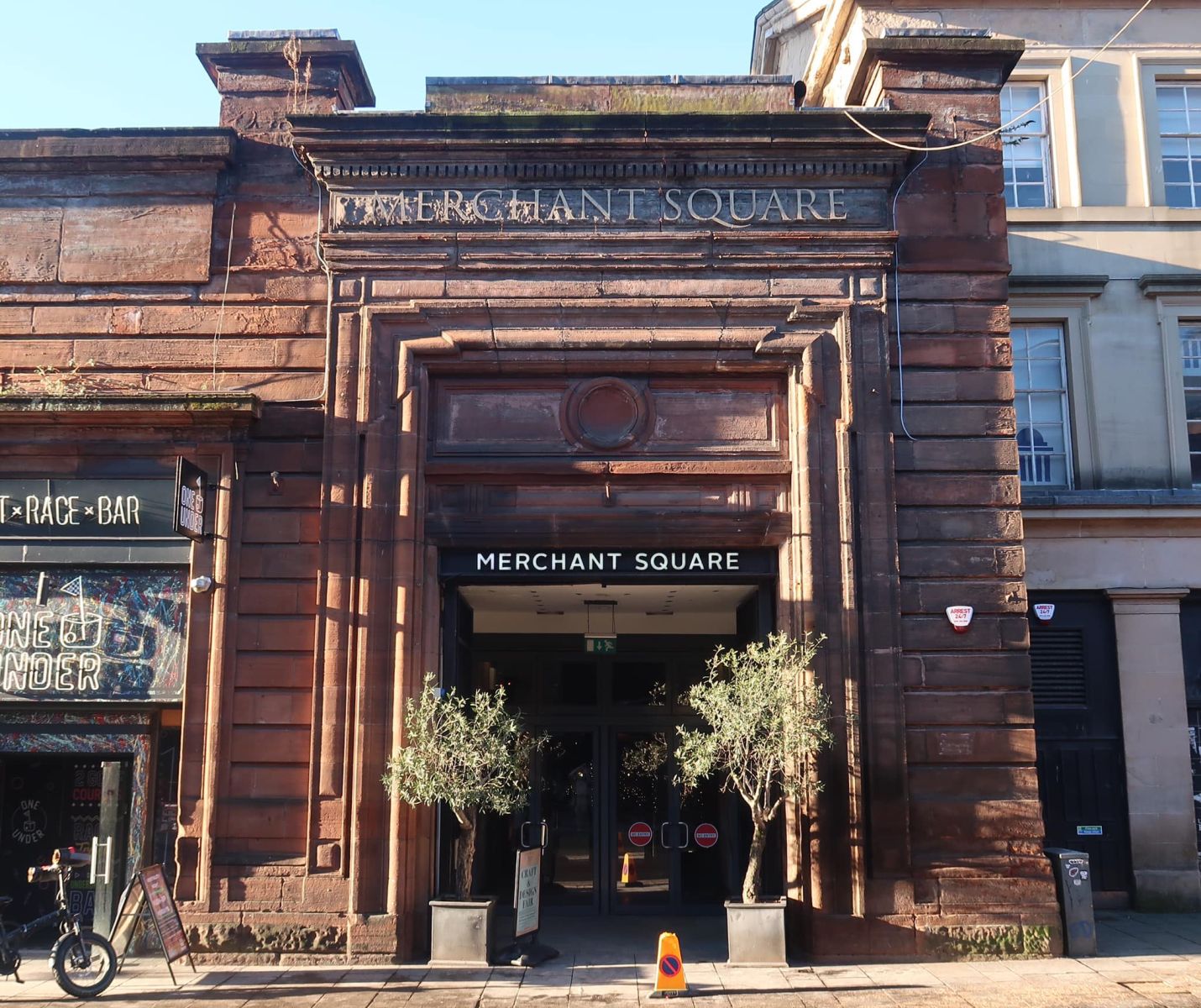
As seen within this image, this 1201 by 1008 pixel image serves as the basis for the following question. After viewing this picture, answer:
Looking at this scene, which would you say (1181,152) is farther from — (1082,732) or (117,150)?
(117,150)

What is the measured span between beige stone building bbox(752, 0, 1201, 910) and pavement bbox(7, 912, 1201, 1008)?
3.91 meters

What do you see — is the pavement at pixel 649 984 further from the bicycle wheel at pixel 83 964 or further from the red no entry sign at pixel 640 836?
the red no entry sign at pixel 640 836

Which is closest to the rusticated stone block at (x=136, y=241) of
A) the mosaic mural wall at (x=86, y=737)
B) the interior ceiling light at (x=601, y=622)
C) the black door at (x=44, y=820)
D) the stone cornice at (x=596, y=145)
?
the stone cornice at (x=596, y=145)

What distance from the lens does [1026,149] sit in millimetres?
18406

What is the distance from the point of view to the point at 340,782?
1277 cm

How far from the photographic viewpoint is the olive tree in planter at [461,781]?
478 inches

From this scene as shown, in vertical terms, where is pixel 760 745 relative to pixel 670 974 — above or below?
above

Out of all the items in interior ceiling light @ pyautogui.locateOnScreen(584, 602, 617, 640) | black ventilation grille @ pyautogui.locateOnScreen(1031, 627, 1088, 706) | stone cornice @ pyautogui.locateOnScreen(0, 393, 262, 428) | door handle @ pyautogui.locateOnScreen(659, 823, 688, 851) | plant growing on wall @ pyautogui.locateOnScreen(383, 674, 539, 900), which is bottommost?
door handle @ pyautogui.locateOnScreen(659, 823, 688, 851)

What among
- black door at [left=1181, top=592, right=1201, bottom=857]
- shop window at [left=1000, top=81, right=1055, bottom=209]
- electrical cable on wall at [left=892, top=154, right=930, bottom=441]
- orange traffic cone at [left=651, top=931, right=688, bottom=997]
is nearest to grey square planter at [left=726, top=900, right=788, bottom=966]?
orange traffic cone at [left=651, top=931, right=688, bottom=997]

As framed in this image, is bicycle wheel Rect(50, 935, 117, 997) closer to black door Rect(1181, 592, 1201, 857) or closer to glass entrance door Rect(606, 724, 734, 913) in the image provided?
glass entrance door Rect(606, 724, 734, 913)

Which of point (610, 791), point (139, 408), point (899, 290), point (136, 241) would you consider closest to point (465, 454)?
point (139, 408)

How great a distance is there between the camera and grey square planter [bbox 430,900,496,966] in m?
12.2

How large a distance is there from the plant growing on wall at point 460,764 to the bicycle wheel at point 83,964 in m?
3.12

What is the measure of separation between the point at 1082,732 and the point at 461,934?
9885 mm
